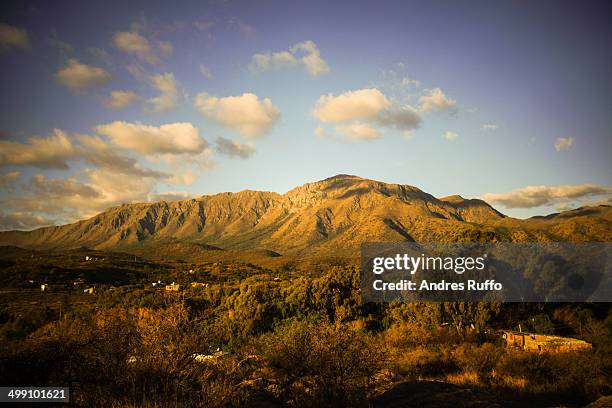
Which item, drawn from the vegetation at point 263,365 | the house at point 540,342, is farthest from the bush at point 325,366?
the house at point 540,342

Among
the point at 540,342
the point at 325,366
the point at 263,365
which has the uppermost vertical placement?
the point at 325,366

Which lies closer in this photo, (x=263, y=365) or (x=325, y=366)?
(x=325, y=366)

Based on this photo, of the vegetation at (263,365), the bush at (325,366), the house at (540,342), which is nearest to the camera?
the vegetation at (263,365)

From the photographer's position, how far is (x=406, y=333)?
19.7 meters

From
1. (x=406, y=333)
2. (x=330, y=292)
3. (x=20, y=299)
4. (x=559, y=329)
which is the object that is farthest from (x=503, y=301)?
(x=20, y=299)

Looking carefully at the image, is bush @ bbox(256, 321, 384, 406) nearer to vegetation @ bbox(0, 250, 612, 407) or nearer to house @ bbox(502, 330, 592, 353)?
vegetation @ bbox(0, 250, 612, 407)

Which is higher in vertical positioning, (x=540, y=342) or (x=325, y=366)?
(x=325, y=366)

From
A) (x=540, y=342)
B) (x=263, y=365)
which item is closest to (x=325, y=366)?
(x=263, y=365)

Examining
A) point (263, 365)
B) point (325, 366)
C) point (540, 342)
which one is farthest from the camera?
point (540, 342)

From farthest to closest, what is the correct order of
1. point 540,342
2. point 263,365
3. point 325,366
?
point 540,342 < point 263,365 < point 325,366

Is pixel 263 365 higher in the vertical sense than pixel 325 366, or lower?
lower

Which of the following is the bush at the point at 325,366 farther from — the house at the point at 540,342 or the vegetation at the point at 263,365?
the house at the point at 540,342

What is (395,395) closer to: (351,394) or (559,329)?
(351,394)

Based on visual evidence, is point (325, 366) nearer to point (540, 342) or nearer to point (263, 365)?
point (263, 365)
